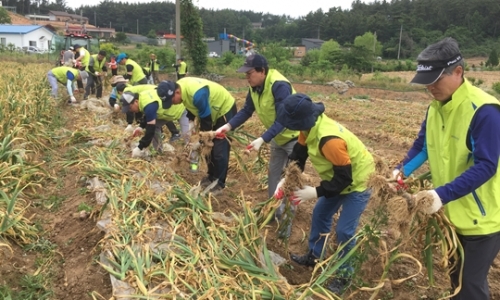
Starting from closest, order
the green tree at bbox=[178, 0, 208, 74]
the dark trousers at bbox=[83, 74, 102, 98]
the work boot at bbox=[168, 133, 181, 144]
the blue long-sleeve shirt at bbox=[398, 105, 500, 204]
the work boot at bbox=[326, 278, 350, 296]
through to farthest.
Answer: the blue long-sleeve shirt at bbox=[398, 105, 500, 204]
the work boot at bbox=[326, 278, 350, 296]
the work boot at bbox=[168, 133, 181, 144]
the dark trousers at bbox=[83, 74, 102, 98]
the green tree at bbox=[178, 0, 208, 74]

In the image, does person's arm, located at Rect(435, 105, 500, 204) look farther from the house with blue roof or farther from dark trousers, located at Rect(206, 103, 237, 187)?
the house with blue roof

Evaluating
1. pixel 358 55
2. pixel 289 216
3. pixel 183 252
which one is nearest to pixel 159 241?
pixel 183 252

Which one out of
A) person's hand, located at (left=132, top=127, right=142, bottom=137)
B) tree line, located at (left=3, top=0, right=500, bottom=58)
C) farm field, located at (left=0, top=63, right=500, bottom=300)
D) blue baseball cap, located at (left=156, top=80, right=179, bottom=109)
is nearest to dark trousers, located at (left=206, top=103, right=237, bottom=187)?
farm field, located at (left=0, top=63, right=500, bottom=300)

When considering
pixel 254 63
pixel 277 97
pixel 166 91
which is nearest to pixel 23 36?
pixel 166 91

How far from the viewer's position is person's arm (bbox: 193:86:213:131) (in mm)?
4145

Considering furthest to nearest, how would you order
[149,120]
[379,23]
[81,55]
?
[379,23] < [81,55] < [149,120]

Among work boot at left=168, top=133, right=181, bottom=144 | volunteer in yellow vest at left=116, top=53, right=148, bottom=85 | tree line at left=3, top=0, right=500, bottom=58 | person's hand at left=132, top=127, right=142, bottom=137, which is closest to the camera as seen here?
person's hand at left=132, top=127, right=142, bottom=137

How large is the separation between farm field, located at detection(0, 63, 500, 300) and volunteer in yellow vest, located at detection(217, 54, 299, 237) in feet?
1.42

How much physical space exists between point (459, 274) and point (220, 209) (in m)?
2.39

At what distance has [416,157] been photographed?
240cm

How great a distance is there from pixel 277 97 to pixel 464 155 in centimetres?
186

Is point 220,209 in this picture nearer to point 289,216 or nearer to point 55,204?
point 289,216

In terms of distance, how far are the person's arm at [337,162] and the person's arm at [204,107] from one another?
1.90m

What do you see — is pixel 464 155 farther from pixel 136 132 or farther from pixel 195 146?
pixel 136 132
